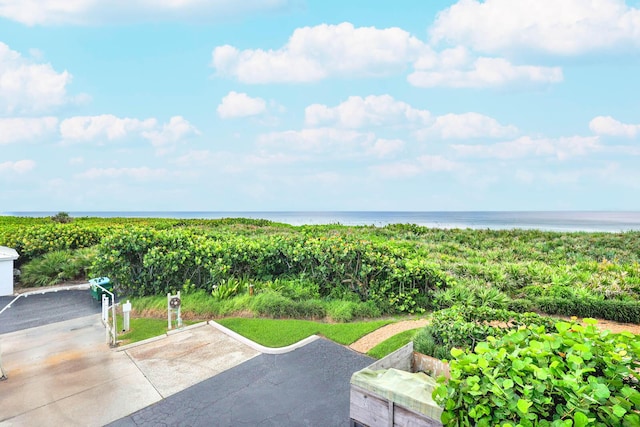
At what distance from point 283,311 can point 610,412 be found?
6.48 m

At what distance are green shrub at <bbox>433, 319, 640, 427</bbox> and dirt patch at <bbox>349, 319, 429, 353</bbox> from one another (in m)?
3.75

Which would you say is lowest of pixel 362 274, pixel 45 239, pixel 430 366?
pixel 430 366

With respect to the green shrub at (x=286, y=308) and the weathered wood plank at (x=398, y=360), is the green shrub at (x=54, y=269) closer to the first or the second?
the green shrub at (x=286, y=308)

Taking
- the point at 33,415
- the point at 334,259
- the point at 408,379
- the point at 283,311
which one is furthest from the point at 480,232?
the point at 33,415

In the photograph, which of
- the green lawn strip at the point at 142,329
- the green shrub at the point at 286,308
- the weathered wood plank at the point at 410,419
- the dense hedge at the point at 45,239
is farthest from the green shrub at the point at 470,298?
the dense hedge at the point at 45,239

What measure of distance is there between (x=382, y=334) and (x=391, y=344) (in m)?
0.59

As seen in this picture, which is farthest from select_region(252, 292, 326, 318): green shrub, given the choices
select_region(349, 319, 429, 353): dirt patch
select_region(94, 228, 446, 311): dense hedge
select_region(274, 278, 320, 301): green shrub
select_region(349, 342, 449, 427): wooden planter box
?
select_region(349, 342, 449, 427): wooden planter box

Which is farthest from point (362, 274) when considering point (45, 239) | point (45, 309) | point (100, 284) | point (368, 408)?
point (45, 239)

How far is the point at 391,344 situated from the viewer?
20.1 feet

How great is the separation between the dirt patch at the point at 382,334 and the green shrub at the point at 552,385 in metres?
3.75

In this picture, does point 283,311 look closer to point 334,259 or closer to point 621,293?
point 334,259

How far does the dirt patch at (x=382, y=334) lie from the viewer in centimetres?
618

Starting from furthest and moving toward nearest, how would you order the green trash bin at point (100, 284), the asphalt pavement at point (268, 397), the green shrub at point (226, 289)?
1. the green trash bin at point (100, 284)
2. the green shrub at point (226, 289)
3. the asphalt pavement at point (268, 397)

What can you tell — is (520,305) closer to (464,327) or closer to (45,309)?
(464,327)
